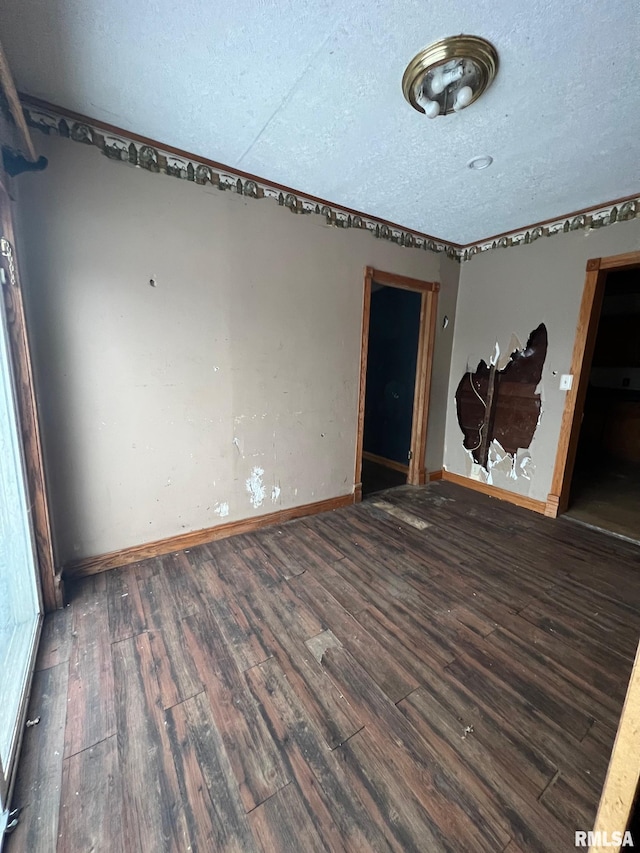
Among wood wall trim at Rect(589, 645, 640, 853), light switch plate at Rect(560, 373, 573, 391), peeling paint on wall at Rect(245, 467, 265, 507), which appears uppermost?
light switch plate at Rect(560, 373, 573, 391)

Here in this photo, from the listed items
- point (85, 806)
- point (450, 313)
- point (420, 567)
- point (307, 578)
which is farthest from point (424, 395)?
point (85, 806)

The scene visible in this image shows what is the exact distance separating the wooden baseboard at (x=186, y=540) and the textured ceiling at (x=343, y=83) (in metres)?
2.43

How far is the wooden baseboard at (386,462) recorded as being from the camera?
4.13m

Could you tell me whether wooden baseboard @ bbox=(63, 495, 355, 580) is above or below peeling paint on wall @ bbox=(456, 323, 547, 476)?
below

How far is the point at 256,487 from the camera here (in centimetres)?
268

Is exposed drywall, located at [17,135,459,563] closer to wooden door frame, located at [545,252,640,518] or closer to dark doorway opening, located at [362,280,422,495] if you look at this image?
dark doorway opening, located at [362,280,422,495]

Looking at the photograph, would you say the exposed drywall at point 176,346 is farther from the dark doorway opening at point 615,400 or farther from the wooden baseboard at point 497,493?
the dark doorway opening at point 615,400

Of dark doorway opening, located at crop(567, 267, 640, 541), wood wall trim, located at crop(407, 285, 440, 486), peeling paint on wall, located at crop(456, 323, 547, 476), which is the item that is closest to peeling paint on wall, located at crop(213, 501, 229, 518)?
wood wall trim, located at crop(407, 285, 440, 486)

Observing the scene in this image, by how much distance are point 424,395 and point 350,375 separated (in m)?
1.05

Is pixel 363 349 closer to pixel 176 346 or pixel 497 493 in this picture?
pixel 176 346

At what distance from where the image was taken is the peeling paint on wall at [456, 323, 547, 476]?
10.4 ft

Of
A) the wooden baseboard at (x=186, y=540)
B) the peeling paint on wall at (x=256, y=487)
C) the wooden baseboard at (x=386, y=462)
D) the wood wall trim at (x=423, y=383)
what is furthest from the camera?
the wooden baseboard at (x=386, y=462)

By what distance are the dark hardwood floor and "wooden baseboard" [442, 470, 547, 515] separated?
34.5 inches

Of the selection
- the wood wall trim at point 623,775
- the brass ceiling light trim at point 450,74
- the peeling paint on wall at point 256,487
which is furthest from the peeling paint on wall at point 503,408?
the wood wall trim at point 623,775
